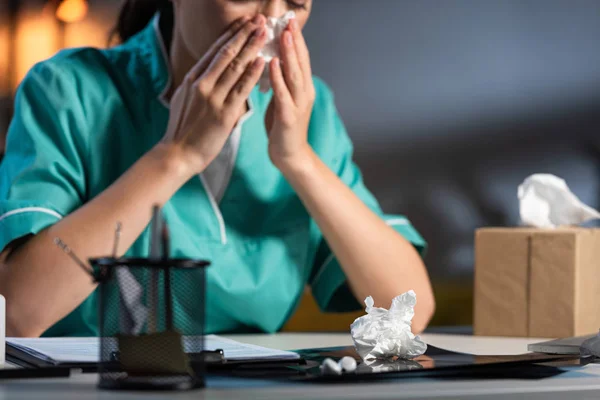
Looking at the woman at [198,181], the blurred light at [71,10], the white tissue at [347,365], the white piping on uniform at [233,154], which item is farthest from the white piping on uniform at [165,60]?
the white tissue at [347,365]

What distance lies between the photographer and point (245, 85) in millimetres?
1209

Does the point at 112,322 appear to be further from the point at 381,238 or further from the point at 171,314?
the point at 381,238

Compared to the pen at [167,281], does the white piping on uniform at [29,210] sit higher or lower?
higher

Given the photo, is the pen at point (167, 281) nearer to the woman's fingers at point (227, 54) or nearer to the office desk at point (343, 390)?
the office desk at point (343, 390)

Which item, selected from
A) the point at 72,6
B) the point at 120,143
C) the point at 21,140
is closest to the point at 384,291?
the point at 120,143

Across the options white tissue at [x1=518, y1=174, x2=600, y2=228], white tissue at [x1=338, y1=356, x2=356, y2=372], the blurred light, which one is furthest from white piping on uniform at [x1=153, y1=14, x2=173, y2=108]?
white tissue at [x1=338, y1=356, x2=356, y2=372]

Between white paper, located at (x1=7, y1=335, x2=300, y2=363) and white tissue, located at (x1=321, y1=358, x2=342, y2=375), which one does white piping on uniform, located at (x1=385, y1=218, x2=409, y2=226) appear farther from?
white tissue, located at (x1=321, y1=358, x2=342, y2=375)

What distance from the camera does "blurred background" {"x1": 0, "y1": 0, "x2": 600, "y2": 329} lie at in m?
1.89

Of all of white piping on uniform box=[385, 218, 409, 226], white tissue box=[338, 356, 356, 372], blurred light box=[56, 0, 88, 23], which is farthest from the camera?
blurred light box=[56, 0, 88, 23]

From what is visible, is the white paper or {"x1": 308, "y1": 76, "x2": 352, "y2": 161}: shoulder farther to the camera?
{"x1": 308, "y1": 76, "x2": 352, "y2": 161}: shoulder

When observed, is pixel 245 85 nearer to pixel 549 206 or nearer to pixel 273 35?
pixel 273 35

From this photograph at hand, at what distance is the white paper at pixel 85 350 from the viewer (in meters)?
0.71

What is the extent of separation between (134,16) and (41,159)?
0.42 meters

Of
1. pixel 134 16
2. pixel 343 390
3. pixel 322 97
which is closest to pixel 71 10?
pixel 134 16
